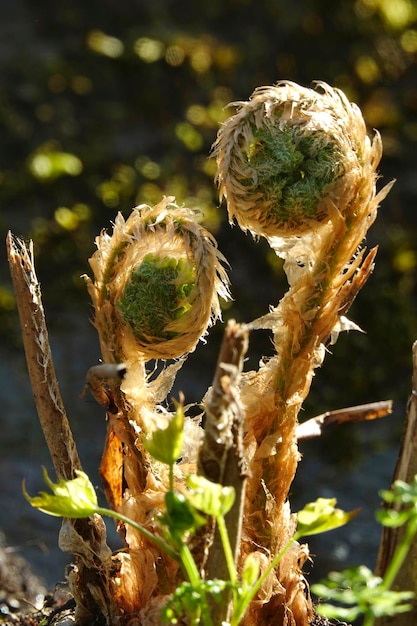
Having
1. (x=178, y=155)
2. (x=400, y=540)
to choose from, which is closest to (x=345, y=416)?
(x=400, y=540)

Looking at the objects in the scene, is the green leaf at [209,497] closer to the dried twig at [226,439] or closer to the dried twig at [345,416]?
the dried twig at [226,439]

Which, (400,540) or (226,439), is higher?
(226,439)

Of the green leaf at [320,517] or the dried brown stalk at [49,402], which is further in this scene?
the dried brown stalk at [49,402]

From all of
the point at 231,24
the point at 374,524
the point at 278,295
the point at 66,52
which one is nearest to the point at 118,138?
the point at 66,52

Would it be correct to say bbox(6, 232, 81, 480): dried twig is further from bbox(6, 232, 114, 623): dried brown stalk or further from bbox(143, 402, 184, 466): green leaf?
bbox(143, 402, 184, 466): green leaf

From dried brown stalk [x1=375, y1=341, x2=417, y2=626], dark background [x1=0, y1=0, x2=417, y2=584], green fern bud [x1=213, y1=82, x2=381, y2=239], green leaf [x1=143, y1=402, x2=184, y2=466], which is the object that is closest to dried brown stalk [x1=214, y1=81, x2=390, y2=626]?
green fern bud [x1=213, y1=82, x2=381, y2=239]

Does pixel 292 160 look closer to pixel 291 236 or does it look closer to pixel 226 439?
pixel 291 236

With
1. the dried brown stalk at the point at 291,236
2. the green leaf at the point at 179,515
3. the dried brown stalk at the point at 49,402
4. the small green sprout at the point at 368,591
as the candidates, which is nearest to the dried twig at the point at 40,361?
the dried brown stalk at the point at 49,402
